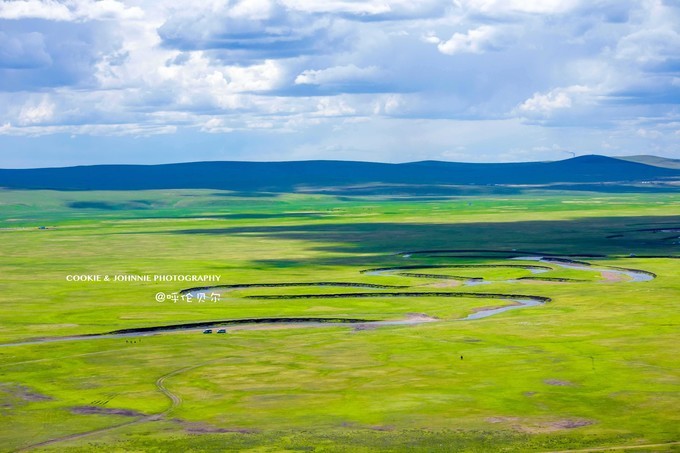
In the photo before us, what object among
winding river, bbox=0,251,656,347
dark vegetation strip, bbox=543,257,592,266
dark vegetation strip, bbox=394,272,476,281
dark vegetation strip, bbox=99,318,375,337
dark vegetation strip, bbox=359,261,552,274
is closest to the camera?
dark vegetation strip, bbox=99,318,375,337

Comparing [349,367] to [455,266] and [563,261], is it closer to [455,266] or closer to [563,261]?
[455,266]

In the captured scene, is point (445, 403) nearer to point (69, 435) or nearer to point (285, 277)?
point (69, 435)

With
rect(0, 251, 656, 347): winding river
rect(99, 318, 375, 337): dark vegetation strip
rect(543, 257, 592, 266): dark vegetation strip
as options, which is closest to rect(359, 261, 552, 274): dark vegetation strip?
rect(0, 251, 656, 347): winding river

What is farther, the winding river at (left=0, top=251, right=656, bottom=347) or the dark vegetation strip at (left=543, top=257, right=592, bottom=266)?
the dark vegetation strip at (left=543, top=257, right=592, bottom=266)

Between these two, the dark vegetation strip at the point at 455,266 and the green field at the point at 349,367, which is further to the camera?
the dark vegetation strip at the point at 455,266

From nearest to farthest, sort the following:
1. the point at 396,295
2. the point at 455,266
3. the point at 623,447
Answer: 1. the point at 623,447
2. the point at 396,295
3. the point at 455,266

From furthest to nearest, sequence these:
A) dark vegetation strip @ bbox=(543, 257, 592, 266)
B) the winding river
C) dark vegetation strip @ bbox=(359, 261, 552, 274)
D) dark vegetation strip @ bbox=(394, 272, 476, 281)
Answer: dark vegetation strip @ bbox=(543, 257, 592, 266)
dark vegetation strip @ bbox=(359, 261, 552, 274)
dark vegetation strip @ bbox=(394, 272, 476, 281)
the winding river

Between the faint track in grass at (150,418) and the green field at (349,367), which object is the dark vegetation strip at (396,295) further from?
the faint track in grass at (150,418)

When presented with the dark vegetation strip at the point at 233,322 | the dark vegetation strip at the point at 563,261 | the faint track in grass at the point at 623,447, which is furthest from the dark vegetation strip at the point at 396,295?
the faint track in grass at the point at 623,447

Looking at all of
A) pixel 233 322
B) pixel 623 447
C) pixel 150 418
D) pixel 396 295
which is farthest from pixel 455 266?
pixel 623 447

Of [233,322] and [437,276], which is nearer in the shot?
[233,322]

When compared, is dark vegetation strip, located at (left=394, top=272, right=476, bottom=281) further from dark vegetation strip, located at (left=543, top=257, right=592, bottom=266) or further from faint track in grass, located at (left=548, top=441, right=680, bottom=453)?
faint track in grass, located at (left=548, top=441, right=680, bottom=453)

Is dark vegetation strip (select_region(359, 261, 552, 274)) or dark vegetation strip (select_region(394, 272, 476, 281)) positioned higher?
dark vegetation strip (select_region(359, 261, 552, 274))
